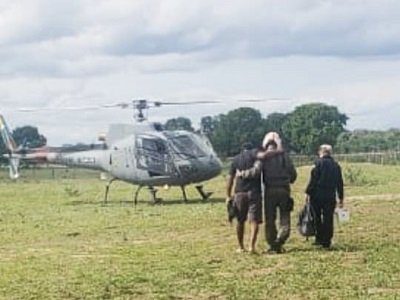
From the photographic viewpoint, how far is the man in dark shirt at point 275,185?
16.0 meters

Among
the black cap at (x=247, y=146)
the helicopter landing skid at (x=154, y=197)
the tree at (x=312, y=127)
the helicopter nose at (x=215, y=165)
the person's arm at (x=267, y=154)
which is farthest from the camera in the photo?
the tree at (x=312, y=127)

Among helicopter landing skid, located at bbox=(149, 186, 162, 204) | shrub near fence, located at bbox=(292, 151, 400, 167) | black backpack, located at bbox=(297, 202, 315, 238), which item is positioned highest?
black backpack, located at bbox=(297, 202, 315, 238)

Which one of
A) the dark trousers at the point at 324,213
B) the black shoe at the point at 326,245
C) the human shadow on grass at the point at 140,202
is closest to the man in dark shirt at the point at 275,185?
the dark trousers at the point at 324,213

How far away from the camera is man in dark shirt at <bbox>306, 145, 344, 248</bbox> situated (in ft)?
53.3

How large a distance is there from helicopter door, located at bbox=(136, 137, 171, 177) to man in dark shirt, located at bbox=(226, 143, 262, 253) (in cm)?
1610

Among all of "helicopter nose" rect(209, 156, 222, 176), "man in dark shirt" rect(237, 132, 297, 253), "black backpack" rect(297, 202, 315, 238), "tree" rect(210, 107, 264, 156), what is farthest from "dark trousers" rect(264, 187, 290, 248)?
"tree" rect(210, 107, 264, 156)

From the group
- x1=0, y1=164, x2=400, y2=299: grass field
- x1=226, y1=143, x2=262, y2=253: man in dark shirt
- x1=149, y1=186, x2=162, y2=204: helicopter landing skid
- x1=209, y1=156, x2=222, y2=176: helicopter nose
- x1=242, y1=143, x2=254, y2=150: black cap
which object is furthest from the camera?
x1=209, y1=156, x2=222, y2=176: helicopter nose

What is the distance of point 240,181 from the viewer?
1623cm

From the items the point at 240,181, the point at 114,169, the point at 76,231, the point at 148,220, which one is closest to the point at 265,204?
the point at 240,181

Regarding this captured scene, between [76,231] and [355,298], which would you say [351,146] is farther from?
[355,298]

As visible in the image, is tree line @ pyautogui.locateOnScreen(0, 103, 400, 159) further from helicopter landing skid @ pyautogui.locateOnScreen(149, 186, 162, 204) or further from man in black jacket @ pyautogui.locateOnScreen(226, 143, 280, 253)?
man in black jacket @ pyautogui.locateOnScreen(226, 143, 280, 253)

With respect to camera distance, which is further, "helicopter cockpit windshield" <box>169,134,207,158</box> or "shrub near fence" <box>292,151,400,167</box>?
"shrub near fence" <box>292,151,400,167</box>

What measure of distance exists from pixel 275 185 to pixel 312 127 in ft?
208

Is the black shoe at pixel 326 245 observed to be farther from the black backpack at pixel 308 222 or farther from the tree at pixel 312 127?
the tree at pixel 312 127
